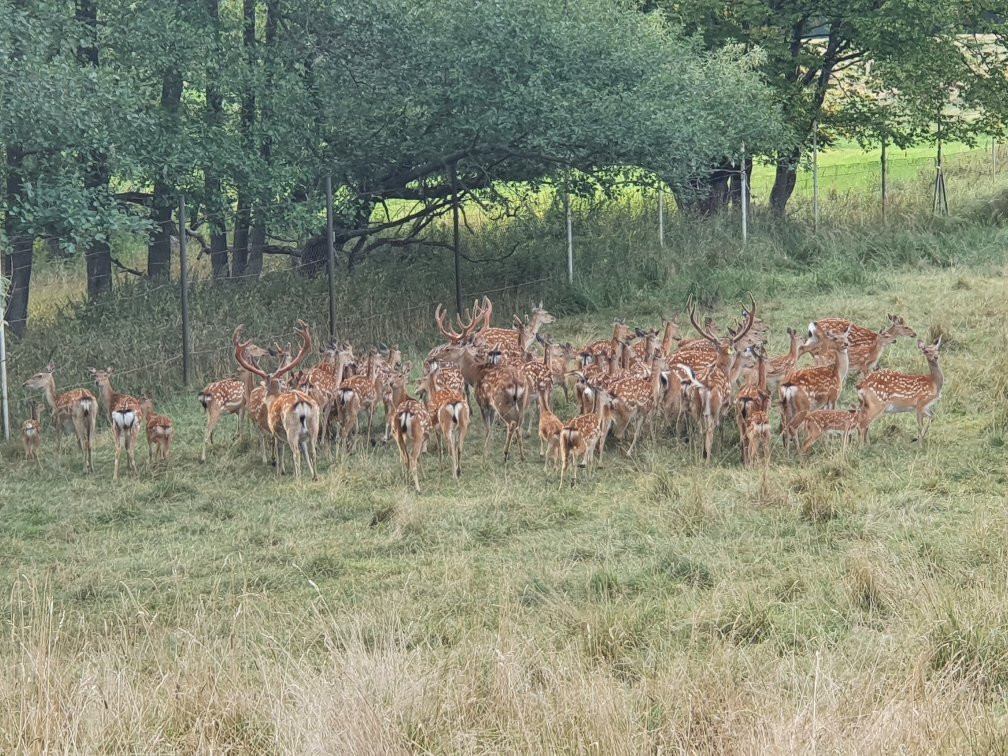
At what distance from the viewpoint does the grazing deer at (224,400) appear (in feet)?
37.9

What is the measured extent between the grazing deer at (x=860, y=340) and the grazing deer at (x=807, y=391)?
1.15 m

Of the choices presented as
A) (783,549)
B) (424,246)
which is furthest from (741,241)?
(783,549)

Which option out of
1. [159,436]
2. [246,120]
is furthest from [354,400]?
[246,120]

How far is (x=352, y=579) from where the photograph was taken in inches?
306

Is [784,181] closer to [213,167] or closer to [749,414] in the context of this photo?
[213,167]

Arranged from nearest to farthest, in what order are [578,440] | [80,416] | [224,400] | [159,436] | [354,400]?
[578,440] → [159,436] → [80,416] → [354,400] → [224,400]

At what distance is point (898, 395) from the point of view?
1054 cm

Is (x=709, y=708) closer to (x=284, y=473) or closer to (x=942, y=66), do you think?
(x=284, y=473)

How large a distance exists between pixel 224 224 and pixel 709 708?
42.5ft

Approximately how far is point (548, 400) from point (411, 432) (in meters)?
1.91

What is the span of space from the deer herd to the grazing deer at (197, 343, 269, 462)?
16 mm

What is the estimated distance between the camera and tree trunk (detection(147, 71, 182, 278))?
50.9 ft

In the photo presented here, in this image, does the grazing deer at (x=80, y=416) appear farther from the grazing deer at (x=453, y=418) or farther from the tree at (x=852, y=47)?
the tree at (x=852, y=47)

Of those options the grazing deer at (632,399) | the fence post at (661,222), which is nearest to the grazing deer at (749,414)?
the grazing deer at (632,399)
